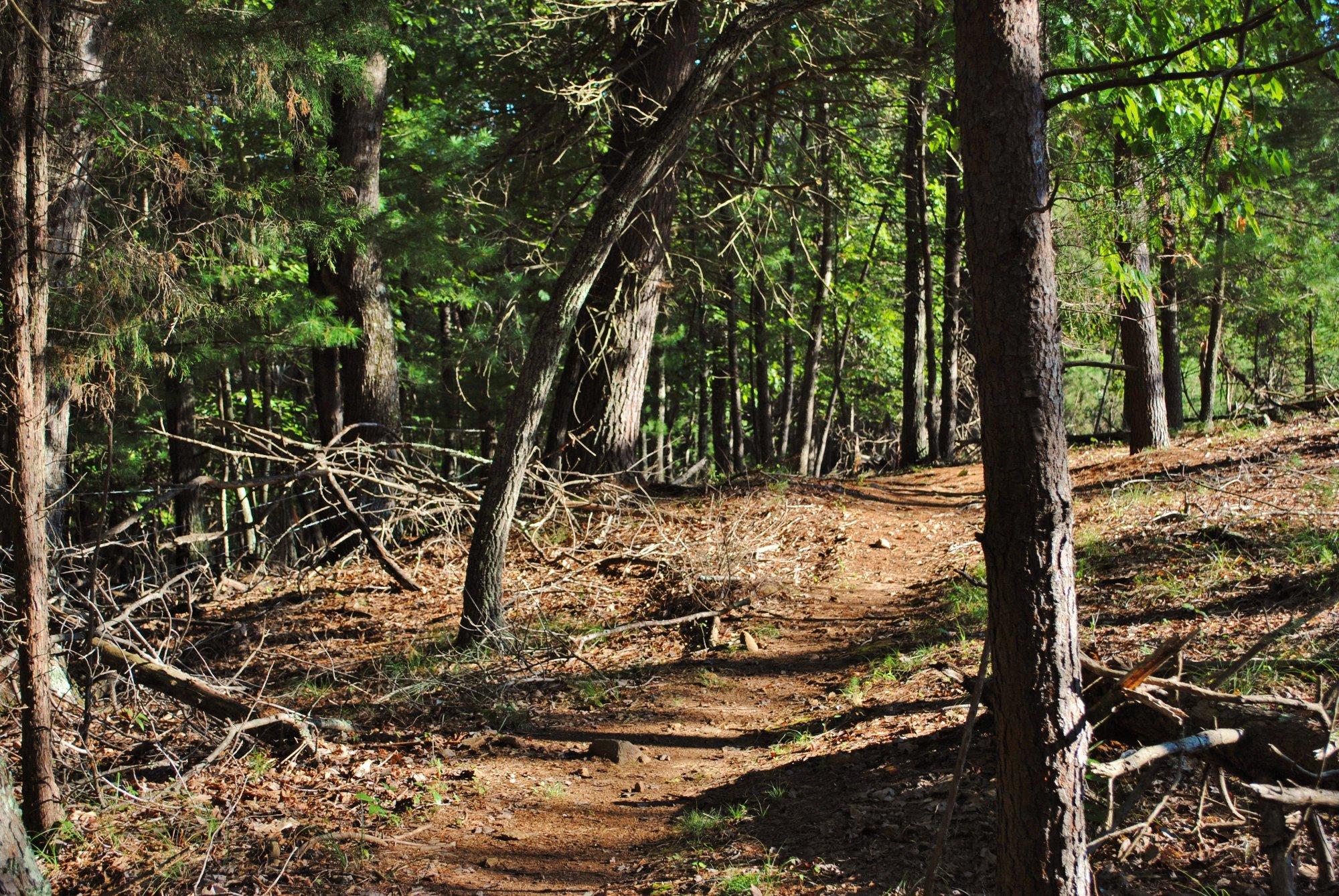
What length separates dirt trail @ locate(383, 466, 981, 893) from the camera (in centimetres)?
402

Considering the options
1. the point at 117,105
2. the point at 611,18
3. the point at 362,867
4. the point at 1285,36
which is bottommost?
the point at 362,867

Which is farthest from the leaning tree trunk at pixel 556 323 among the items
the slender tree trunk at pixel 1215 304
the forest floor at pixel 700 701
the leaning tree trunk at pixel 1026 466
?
the slender tree trunk at pixel 1215 304

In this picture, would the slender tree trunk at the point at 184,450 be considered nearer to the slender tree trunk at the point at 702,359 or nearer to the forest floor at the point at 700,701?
the forest floor at the point at 700,701

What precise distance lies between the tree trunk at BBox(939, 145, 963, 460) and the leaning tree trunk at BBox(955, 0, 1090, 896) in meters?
13.6

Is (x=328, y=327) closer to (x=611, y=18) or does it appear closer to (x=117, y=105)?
(x=117, y=105)

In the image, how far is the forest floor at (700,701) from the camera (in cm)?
379

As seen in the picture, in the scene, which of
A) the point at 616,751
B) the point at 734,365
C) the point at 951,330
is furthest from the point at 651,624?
the point at 734,365

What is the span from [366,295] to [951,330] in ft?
36.3

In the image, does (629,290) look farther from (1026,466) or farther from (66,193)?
(1026,466)

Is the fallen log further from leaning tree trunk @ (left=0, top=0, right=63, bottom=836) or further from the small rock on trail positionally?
the small rock on trail

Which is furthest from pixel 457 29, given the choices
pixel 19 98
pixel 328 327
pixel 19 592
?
pixel 19 592

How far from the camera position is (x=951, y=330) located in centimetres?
1670

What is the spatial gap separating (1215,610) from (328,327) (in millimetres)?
8376

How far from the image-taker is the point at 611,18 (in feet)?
24.9
